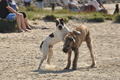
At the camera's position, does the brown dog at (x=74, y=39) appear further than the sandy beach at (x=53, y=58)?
Yes

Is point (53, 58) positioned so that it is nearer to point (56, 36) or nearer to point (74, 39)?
point (56, 36)

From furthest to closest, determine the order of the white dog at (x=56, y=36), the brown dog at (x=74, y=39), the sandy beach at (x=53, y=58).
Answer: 1. the white dog at (x=56, y=36)
2. the brown dog at (x=74, y=39)
3. the sandy beach at (x=53, y=58)

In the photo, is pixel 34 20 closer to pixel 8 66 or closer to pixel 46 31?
pixel 46 31

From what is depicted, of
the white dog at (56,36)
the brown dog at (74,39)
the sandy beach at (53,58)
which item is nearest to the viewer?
the sandy beach at (53,58)

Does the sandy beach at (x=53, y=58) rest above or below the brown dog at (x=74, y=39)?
below

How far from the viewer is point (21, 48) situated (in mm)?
12250

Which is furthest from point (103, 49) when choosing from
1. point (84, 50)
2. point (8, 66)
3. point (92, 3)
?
point (92, 3)

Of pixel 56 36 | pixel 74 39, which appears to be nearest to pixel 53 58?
pixel 56 36

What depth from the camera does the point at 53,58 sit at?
10734 mm

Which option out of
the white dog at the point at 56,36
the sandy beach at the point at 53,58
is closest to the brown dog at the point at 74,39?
the white dog at the point at 56,36

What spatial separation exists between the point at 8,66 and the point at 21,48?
8.67 feet

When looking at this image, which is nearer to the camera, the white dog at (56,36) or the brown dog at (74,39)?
the brown dog at (74,39)

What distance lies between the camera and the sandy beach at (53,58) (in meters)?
8.30

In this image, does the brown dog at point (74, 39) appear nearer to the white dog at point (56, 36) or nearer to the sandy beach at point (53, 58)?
the white dog at point (56, 36)
